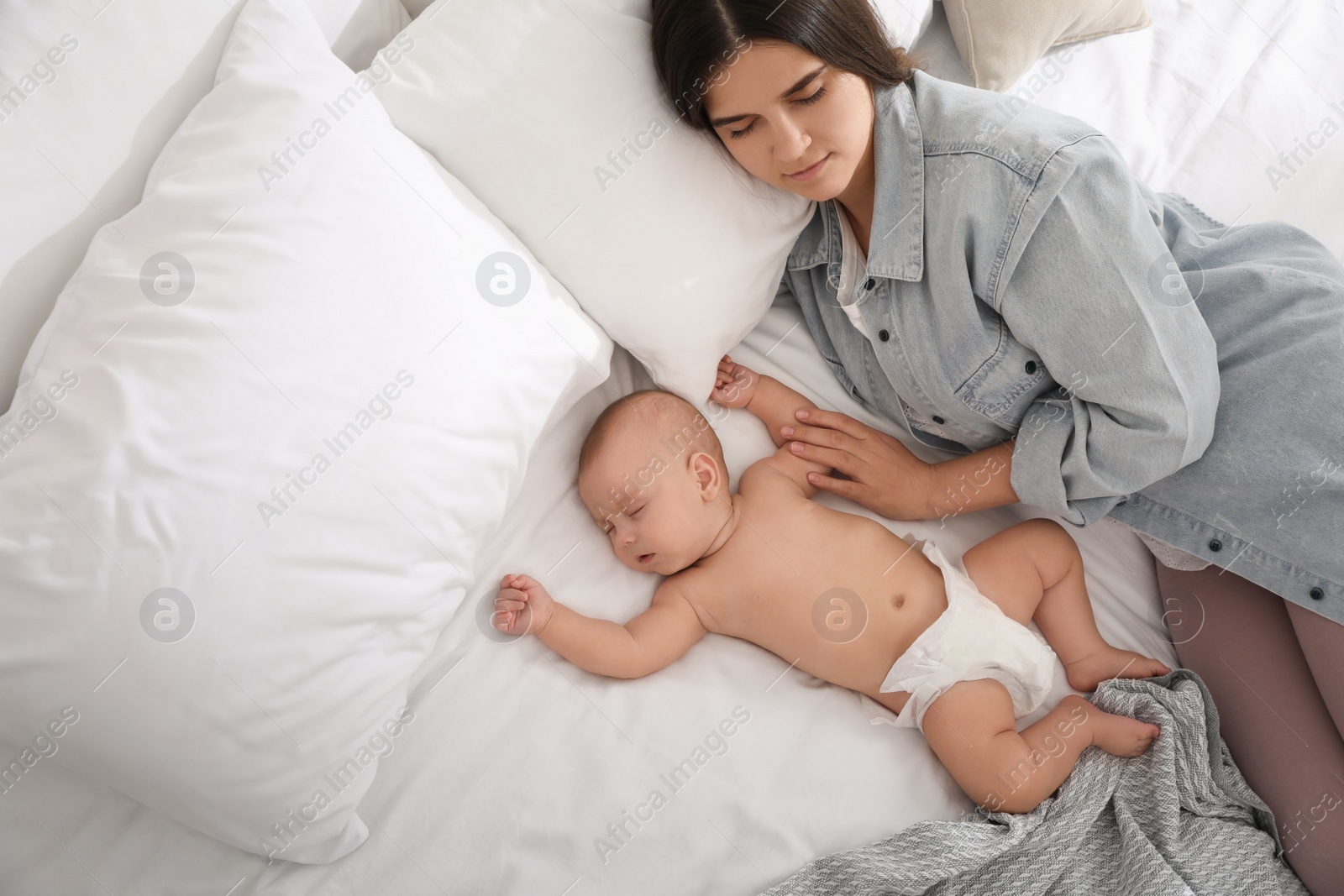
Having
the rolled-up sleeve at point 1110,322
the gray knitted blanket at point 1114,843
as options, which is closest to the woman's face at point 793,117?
the rolled-up sleeve at point 1110,322

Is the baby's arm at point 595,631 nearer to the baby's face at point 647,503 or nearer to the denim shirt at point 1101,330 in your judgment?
the baby's face at point 647,503

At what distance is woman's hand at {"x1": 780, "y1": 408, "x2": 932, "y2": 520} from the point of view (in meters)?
1.41

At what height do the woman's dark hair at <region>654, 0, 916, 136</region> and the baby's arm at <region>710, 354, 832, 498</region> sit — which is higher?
the woman's dark hair at <region>654, 0, 916, 136</region>

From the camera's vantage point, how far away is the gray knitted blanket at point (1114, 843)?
108 cm

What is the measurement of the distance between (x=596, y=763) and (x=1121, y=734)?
0.77 metres

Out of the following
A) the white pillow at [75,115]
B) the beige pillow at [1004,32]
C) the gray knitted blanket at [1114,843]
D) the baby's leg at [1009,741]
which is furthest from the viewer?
the beige pillow at [1004,32]

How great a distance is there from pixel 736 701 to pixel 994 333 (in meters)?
0.69

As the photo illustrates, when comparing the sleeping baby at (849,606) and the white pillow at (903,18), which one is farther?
the white pillow at (903,18)

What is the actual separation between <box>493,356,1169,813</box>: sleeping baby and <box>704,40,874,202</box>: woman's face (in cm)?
41

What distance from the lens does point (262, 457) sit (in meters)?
0.92

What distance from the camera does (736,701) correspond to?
126 cm

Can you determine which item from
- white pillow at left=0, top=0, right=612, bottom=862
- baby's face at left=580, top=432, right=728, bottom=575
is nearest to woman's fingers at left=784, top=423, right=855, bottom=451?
baby's face at left=580, top=432, right=728, bottom=575

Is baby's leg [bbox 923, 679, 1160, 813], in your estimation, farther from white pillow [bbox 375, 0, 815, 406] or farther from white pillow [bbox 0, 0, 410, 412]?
white pillow [bbox 0, 0, 410, 412]

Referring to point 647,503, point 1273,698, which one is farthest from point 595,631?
point 1273,698
